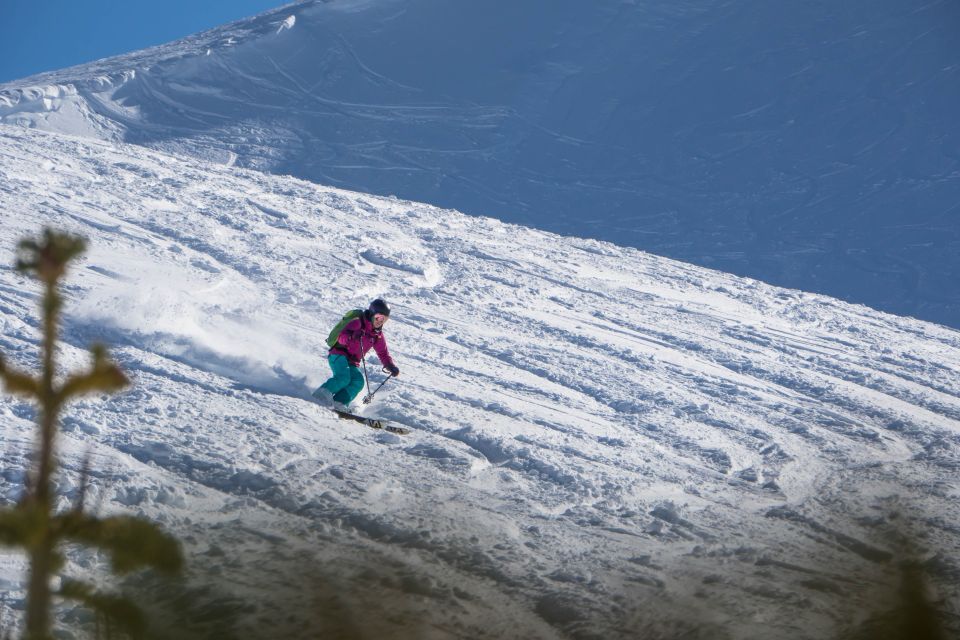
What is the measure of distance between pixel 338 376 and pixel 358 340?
1.27 ft

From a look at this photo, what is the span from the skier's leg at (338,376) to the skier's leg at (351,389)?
0.03 meters

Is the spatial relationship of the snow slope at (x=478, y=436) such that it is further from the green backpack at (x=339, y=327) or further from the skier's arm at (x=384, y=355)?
the green backpack at (x=339, y=327)

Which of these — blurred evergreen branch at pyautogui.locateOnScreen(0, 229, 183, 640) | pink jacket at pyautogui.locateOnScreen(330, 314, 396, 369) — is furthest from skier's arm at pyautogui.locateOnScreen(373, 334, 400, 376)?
blurred evergreen branch at pyautogui.locateOnScreen(0, 229, 183, 640)

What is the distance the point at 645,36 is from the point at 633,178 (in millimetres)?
22688

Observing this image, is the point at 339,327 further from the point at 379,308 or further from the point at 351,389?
the point at 351,389

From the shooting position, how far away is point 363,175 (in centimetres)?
6166

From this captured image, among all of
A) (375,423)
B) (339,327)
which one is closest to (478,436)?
(375,423)

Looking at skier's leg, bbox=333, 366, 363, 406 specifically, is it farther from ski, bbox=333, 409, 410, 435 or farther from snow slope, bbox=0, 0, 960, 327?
snow slope, bbox=0, 0, 960, 327

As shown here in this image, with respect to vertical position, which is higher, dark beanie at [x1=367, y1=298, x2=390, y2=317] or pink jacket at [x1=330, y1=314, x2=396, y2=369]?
dark beanie at [x1=367, y1=298, x2=390, y2=317]

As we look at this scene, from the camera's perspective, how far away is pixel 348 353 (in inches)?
372

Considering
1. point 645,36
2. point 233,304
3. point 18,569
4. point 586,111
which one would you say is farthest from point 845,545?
point 645,36

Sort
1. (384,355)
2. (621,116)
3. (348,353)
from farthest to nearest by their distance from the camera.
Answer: (621,116), (384,355), (348,353)

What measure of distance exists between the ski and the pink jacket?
1.88 feet

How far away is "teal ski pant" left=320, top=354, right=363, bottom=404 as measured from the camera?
945 centimetres
